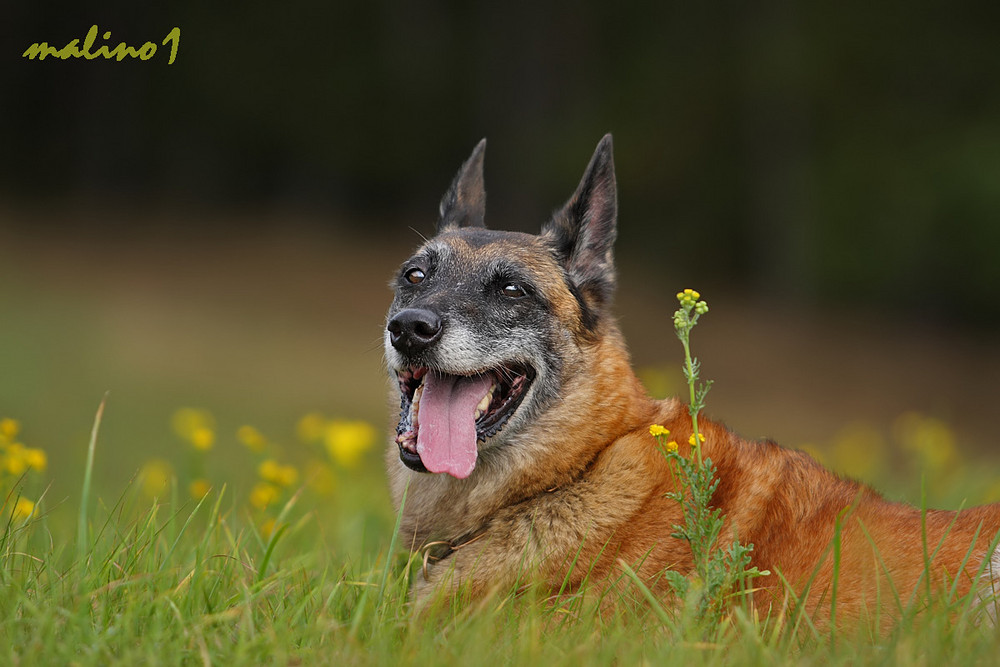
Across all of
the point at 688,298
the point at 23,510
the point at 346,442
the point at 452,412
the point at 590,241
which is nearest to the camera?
the point at 688,298

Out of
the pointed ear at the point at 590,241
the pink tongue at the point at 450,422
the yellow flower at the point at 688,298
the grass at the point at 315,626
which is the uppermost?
the pointed ear at the point at 590,241

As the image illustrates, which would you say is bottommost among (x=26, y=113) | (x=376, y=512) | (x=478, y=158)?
(x=376, y=512)

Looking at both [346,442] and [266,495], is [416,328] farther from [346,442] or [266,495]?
[346,442]

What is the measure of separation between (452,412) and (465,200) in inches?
59.0

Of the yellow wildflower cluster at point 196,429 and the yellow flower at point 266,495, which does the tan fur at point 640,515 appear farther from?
the yellow wildflower cluster at point 196,429

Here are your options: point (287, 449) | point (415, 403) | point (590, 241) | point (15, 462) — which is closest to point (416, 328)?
point (415, 403)

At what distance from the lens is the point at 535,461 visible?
3.93 metres

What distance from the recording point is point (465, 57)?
81.0 ft

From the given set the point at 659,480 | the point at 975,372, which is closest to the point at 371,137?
the point at 975,372

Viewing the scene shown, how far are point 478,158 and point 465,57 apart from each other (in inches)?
820

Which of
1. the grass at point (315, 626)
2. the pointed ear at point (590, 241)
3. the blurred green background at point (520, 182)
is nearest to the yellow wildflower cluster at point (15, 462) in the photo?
the grass at point (315, 626)

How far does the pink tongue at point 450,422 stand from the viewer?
377 centimetres

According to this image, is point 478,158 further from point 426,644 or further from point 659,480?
point 426,644

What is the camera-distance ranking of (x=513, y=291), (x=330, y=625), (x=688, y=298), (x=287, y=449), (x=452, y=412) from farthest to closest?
(x=287, y=449), (x=513, y=291), (x=452, y=412), (x=688, y=298), (x=330, y=625)
